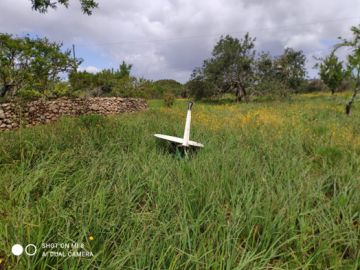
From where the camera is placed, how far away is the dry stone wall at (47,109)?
6.38 meters

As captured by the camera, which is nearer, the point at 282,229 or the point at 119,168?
A: the point at 282,229

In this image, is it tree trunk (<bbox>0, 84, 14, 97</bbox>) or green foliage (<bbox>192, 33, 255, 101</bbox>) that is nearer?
tree trunk (<bbox>0, 84, 14, 97</bbox>)

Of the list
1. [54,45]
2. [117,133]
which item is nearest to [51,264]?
[117,133]

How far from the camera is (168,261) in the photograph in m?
1.44

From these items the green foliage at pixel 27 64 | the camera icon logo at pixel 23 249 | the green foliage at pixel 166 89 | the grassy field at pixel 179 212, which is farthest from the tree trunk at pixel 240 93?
the camera icon logo at pixel 23 249

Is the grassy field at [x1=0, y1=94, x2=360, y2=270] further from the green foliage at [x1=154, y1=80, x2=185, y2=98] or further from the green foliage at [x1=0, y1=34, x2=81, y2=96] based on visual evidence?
the green foliage at [x1=154, y1=80, x2=185, y2=98]

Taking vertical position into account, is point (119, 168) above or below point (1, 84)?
below

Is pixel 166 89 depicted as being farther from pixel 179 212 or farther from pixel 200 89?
pixel 179 212

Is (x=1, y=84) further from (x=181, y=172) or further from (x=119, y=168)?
(x=181, y=172)

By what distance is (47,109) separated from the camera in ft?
25.1

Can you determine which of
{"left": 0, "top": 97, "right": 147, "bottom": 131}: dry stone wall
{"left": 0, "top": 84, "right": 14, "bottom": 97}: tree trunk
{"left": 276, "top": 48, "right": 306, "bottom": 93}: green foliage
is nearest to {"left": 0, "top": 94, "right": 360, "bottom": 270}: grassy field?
{"left": 0, "top": 97, "right": 147, "bottom": 131}: dry stone wall

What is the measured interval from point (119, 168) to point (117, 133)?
1913 millimetres

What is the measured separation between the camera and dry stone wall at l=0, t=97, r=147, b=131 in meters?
6.38

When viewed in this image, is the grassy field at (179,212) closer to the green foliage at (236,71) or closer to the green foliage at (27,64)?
the green foliage at (27,64)
